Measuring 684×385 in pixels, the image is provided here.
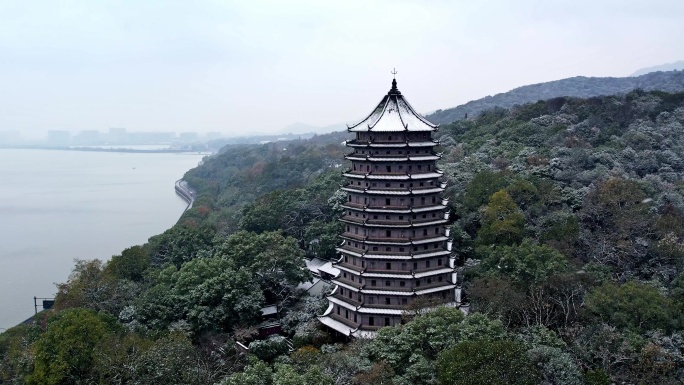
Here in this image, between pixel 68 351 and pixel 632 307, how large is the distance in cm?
1794

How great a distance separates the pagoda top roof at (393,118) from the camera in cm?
1989

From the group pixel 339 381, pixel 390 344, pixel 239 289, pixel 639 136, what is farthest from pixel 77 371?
pixel 639 136

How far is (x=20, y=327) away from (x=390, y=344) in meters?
16.3

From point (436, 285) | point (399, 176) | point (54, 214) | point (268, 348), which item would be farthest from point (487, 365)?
point (54, 214)

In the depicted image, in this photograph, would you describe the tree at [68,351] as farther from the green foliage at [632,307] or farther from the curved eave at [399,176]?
the green foliage at [632,307]

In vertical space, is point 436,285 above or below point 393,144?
below

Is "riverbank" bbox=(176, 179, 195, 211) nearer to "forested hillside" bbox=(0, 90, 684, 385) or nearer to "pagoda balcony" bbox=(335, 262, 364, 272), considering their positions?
"forested hillside" bbox=(0, 90, 684, 385)

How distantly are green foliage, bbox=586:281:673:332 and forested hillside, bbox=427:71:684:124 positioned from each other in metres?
93.4

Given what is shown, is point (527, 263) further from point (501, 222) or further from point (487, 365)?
point (487, 365)

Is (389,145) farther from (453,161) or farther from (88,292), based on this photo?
(453,161)

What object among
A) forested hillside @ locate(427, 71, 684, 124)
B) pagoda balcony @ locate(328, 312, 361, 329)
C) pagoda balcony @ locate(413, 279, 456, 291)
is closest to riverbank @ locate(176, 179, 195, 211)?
forested hillside @ locate(427, 71, 684, 124)

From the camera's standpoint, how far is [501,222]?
81.4 feet

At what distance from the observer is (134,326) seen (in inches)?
835

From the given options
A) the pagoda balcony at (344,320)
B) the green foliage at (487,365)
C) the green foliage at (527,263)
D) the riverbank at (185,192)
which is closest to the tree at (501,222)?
the green foliage at (527,263)
